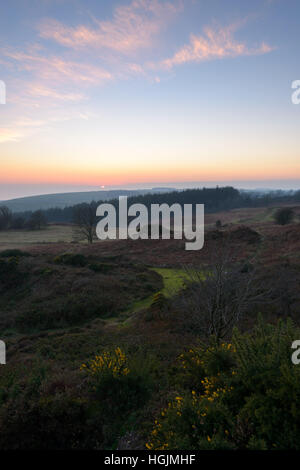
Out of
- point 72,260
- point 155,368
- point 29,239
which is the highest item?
point 155,368

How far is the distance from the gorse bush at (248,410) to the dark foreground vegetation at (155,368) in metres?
0.02

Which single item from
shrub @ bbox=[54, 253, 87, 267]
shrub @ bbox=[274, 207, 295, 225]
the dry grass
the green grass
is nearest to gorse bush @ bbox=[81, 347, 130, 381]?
the green grass

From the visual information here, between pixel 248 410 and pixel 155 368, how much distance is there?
358cm

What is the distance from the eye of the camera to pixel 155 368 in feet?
22.9

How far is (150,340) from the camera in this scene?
10.1 metres

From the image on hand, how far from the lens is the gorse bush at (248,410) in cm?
349

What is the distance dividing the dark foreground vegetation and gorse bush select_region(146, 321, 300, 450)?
0.7 inches

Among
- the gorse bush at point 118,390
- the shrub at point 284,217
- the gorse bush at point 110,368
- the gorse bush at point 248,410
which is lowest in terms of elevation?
the gorse bush at point 118,390

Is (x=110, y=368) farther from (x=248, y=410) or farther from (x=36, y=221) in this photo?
(x=36, y=221)

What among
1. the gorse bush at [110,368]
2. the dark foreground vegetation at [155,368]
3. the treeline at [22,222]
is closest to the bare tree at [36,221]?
the treeline at [22,222]

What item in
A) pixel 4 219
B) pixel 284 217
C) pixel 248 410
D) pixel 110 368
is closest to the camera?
pixel 248 410

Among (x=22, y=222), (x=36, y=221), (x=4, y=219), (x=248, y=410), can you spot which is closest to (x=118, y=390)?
(x=248, y=410)

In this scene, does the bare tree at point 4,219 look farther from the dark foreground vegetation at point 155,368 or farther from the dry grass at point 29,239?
the dark foreground vegetation at point 155,368

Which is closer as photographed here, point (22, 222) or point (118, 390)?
point (118, 390)
